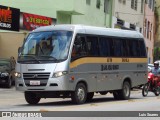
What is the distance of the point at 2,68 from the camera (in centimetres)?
3011

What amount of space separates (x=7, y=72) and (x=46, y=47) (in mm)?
10765

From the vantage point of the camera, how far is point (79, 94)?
19.8 m

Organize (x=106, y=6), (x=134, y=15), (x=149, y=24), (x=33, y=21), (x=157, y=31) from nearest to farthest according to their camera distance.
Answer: (x=33, y=21), (x=106, y=6), (x=134, y=15), (x=149, y=24), (x=157, y=31)

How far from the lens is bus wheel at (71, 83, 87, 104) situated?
19594mm

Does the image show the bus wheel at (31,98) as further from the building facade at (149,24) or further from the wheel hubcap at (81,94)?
the building facade at (149,24)

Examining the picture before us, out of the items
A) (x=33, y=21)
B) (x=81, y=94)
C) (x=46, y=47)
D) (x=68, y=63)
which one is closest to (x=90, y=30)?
(x=46, y=47)

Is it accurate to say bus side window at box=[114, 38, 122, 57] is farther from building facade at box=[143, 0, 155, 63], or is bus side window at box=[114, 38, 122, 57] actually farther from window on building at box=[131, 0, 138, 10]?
building facade at box=[143, 0, 155, 63]

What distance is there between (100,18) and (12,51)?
11.3 meters

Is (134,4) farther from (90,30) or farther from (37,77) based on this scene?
(37,77)

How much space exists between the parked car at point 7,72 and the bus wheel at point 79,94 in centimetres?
1035

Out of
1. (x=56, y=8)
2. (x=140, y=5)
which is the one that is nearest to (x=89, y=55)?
(x=56, y=8)

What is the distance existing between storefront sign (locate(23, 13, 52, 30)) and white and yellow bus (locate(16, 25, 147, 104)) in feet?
46.0

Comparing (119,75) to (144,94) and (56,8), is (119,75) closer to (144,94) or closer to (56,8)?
(144,94)

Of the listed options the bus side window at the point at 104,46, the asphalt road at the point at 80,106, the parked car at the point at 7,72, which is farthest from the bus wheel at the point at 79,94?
the parked car at the point at 7,72
